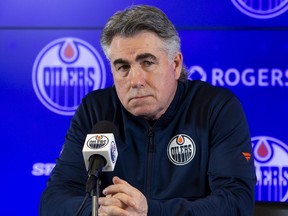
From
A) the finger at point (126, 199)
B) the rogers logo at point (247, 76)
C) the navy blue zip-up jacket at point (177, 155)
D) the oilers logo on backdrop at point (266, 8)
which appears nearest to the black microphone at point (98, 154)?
the finger at point (126, 199)

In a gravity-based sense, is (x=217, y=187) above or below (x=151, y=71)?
below

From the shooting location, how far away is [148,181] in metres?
1.87

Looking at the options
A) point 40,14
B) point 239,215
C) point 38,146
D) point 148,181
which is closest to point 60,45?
point 40,14

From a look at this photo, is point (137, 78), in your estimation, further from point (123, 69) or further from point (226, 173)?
point (226, 173)

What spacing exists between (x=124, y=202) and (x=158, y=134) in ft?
1.35

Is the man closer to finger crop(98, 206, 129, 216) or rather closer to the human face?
the human face

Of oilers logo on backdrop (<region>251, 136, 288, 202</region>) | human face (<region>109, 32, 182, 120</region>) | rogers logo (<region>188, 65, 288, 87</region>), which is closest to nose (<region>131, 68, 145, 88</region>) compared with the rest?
human face (<region>109, 32, 182, 120</region>)

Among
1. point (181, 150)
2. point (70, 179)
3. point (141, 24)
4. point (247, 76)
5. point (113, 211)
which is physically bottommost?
point (113, 211)

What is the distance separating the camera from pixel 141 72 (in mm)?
1849

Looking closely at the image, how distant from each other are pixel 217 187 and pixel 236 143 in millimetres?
155

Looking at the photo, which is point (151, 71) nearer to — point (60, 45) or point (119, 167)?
point (119, 167)

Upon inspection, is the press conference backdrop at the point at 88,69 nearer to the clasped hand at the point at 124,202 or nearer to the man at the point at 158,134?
the man at the point at 158,134

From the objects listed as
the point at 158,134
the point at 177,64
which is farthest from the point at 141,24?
the point at 158,134

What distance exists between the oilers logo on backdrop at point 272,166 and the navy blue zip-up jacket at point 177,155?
36.0 inches
